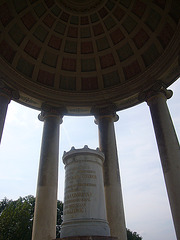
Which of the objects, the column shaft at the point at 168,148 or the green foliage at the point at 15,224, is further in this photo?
the green foliage at the point at 15,224

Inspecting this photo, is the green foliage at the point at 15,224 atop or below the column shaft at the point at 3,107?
below

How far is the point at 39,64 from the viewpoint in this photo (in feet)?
122

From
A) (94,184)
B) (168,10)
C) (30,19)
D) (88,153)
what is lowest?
(94,184)

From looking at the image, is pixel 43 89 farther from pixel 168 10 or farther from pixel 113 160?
pixel 168 10

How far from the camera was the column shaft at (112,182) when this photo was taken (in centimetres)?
2515

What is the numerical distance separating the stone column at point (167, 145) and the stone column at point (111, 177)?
20.3ft

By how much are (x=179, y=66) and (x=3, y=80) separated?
83.3ft

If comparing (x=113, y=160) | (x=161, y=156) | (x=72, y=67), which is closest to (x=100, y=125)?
(x=113, y=160)

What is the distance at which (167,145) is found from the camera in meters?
26.3

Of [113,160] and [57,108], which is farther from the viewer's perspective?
[57,108]

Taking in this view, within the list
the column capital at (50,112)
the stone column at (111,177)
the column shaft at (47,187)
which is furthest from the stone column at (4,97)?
the stone column at (111,177)

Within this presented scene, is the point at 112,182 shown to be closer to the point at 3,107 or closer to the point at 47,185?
the point at 47,185

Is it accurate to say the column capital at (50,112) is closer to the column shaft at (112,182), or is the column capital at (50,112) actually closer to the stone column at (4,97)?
the stone column at (4,97)

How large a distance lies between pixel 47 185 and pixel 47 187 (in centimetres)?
27
